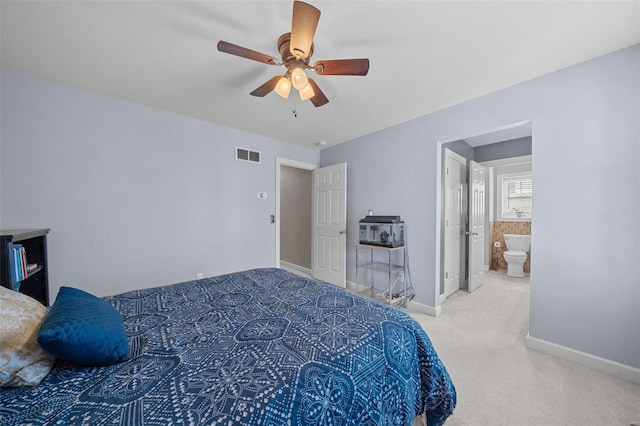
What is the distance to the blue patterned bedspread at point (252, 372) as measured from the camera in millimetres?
680

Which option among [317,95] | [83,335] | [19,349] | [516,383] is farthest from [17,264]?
[516,383]

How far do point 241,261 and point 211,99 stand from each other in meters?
2.12

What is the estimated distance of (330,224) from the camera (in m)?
3.98

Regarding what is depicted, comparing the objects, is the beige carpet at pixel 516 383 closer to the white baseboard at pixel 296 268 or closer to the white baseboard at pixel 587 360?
the white baseboard at pixel 587 360

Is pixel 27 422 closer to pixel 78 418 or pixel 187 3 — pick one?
pixel 78 418

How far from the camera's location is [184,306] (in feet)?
4.63

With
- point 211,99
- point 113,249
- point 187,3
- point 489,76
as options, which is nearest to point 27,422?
point 187,3

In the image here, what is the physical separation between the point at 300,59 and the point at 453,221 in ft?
9.92

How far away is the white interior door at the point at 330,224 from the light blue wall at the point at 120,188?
1.19 meters

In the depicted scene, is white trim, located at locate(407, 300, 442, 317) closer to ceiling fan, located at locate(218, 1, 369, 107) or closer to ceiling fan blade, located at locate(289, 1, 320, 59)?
ceiling fan, located at locate(218, 1, 369, 107)

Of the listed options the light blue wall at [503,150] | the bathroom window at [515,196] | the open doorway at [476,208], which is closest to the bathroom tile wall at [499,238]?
the open doorway at [476,208]

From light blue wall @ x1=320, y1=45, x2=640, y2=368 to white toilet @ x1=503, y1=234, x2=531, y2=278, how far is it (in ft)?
8.46

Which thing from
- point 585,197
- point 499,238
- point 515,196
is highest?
point 515,196

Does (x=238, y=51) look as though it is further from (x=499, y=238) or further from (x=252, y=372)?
(x=499, y=238)
